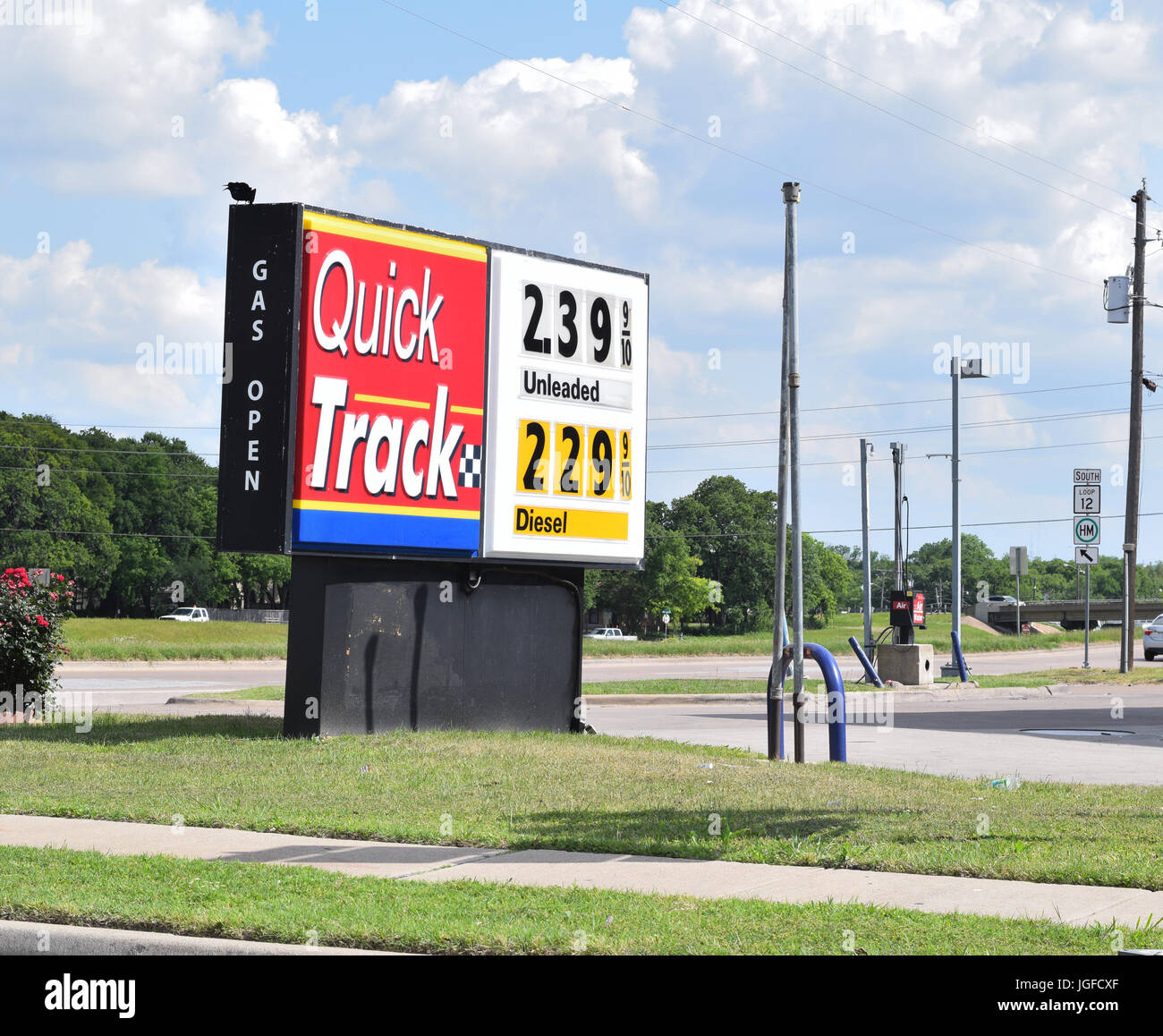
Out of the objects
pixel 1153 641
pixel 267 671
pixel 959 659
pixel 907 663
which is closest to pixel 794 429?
pixel 907 663

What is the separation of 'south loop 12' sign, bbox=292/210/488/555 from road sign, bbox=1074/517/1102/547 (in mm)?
20556

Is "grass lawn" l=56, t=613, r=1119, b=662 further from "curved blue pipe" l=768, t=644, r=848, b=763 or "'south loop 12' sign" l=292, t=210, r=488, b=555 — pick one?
"curved blue pipe" l=768, t=644, r=848, b=763

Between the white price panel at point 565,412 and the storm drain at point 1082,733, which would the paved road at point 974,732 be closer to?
the storm drain at point 1082,733

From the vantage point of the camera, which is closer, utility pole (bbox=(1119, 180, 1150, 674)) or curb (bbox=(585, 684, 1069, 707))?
curb (bbox=(585, 684, 1069, 707))

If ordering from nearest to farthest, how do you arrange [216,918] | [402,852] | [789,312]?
[216,918] → [402,852] → [789,312]

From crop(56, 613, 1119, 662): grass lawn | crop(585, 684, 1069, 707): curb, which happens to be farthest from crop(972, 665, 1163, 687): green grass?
crop(56, 613, 1119, 662): grass lawn

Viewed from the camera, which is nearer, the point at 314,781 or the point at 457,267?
the point at 314,781

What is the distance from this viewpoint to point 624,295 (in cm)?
1780

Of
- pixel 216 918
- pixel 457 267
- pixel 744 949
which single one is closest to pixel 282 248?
pixel 457 267

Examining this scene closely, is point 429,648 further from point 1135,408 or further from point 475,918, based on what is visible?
point 1135,408

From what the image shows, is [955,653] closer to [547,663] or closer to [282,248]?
[547,663]

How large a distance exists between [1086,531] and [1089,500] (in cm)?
74

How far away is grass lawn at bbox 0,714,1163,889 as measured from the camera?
8.91m
